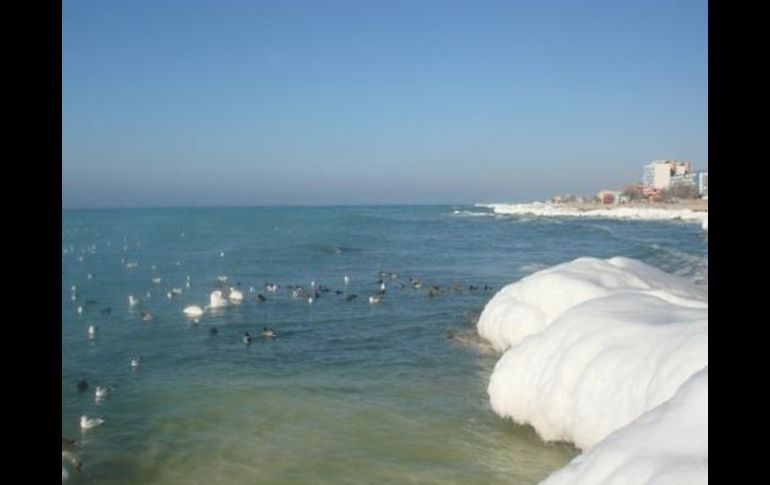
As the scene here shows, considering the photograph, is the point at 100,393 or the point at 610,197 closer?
the point at 100,393

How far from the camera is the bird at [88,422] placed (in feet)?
51.0

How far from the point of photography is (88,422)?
1565cm

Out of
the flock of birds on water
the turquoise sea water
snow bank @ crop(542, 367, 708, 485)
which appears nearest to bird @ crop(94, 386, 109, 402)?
the turquoise sea water

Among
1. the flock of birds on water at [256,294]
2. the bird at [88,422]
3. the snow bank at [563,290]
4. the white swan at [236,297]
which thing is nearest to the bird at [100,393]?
the bird at [88,422]

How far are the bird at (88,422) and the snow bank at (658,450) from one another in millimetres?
13042

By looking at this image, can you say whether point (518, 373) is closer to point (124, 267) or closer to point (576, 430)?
point (576, 430)

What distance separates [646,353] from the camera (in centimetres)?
1092

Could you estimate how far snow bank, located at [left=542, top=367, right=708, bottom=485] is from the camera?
17.0 ft

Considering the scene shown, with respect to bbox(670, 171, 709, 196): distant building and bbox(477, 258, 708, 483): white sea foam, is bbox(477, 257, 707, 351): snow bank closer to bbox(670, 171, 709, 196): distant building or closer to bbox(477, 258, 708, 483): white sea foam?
bbox(477, 258, 708, 483): white sea foam

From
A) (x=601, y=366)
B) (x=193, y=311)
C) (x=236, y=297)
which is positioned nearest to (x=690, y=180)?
(x=236, y=297)

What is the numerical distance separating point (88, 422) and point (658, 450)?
14397mm

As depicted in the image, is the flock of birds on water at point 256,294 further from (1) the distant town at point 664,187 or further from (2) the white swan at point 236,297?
(1) the distant town at point 664,187

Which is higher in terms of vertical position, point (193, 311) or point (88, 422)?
point (193, 311)

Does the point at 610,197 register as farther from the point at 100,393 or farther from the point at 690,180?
the point at 100,393
